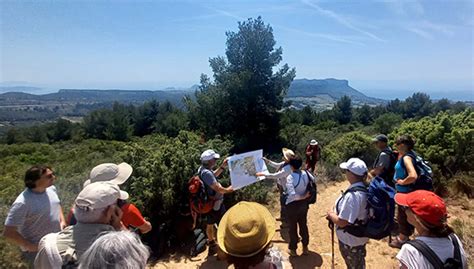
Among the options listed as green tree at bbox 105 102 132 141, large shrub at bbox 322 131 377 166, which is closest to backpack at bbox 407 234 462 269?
large shrub at bbox 322 131 377 166

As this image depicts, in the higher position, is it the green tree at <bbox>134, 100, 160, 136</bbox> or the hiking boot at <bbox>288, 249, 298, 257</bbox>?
the hiking boot at <bbox>288, 249, 298, 257</bbox>

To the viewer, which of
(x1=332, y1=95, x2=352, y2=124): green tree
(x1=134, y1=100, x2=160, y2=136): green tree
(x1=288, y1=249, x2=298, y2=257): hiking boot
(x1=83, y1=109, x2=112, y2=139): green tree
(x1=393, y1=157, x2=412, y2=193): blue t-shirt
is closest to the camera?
(x1=393, y1=157, x2=412, y2=193): blue t-shirt

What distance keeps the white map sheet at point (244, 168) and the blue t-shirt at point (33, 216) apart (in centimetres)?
262

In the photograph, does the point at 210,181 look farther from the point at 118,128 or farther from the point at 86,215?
the point at 118,128

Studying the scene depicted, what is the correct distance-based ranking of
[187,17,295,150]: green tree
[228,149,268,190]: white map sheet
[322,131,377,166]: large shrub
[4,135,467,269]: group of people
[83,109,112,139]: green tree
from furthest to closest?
[83,109,112,139]: green tree, [187,17,295,150]: green tree, [322,131,377,166]: large shrub, [228,149,268,190]: white map sheet, [4,135,467,269]: group of people

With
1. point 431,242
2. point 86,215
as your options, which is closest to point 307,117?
point 431,242

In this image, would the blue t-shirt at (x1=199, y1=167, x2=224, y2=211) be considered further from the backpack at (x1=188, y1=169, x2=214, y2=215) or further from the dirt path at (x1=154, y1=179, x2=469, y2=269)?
the dirt path at (x1=154, y1=179, x2=469, y2=269)

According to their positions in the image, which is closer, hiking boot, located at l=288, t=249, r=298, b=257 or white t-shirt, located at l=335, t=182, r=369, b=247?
white t-shirt, located at l=335, t=182, r=369, b=247

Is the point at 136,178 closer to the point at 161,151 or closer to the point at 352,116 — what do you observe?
the point at 161,151

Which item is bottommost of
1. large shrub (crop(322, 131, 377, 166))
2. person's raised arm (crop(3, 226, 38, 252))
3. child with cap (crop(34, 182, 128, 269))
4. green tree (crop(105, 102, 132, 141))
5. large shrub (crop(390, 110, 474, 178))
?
green tree (crop(105, 102, 132, 141))

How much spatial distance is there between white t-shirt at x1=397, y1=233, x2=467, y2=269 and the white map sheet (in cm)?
324

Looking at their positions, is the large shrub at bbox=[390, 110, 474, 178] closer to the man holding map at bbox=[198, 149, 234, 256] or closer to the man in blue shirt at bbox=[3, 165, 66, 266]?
the man holding map at bbox=[198, 149, 234, 256]

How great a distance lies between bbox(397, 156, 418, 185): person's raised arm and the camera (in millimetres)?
4188

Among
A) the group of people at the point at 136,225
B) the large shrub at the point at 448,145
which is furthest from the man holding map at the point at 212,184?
the large shrub at the point at 448,145
